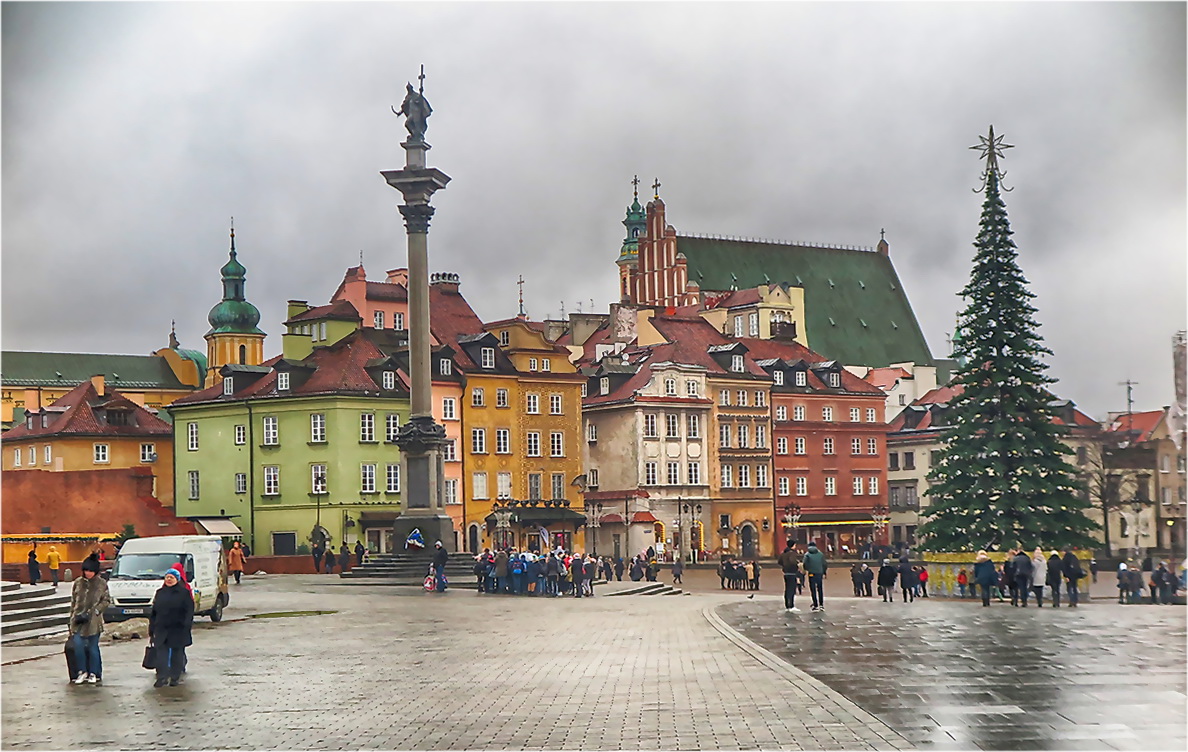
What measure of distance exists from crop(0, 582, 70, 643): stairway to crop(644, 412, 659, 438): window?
194 feet

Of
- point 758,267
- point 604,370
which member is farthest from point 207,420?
point 758,267

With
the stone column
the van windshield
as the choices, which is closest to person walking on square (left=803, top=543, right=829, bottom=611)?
the van windshield

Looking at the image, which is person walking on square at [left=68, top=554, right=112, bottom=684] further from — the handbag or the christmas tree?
the christmas tree

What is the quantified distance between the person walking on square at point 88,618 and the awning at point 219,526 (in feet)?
194

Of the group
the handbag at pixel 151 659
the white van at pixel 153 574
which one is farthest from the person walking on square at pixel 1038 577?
the handbag at pixel 151 659

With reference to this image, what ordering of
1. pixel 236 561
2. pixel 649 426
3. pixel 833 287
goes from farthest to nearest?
pixel 833 287
pixel 649 426
pixel 236 561

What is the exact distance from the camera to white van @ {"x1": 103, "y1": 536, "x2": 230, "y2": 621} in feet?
112

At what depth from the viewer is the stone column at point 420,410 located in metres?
59.8

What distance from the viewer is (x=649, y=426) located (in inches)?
3743

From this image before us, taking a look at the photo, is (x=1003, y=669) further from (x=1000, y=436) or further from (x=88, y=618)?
(x=1000, y=436)

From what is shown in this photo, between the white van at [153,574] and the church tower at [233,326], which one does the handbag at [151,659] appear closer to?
the white van at [153,574]

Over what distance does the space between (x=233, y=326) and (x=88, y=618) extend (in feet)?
395

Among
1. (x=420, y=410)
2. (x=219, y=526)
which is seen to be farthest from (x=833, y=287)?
(x=420, y=410)

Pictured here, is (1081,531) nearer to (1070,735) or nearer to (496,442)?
(1070,735)
